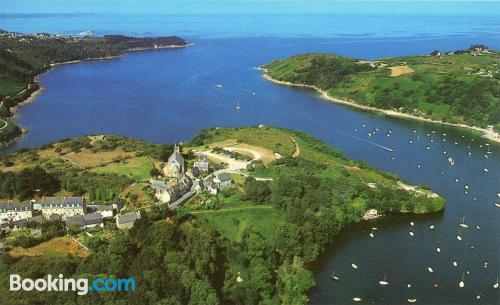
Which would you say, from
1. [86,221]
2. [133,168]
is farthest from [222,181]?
[86,221]

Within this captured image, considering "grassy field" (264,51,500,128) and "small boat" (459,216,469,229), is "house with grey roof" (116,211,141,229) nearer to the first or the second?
"small boat" (459,216,469,229)

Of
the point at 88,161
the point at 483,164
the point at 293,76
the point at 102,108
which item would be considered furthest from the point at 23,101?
the point at 483,164

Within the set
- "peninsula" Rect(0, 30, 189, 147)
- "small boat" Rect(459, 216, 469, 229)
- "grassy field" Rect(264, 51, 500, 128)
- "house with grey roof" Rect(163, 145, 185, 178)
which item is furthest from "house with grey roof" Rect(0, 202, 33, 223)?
"grassy field" Rect(264, 51, 500, 128)

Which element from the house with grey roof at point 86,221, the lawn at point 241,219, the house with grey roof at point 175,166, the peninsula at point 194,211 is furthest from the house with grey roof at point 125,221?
the house with grey roof at point 175,166

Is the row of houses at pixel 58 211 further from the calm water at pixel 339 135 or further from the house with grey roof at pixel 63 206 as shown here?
the calm water at pixel 339 135

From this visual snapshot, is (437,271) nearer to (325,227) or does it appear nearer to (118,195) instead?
(325,227)
